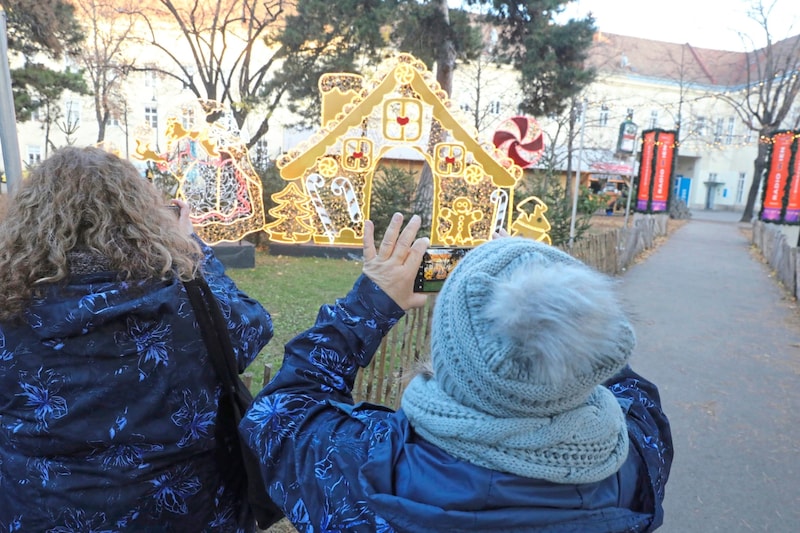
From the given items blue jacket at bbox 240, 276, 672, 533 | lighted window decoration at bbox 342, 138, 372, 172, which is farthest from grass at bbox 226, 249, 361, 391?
blue jacket at bbox 240, 276, 672, 533

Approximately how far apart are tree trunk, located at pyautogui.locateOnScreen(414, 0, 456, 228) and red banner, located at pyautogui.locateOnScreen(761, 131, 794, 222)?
38.9ft

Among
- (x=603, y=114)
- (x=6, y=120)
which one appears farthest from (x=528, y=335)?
(x=603, y=114)

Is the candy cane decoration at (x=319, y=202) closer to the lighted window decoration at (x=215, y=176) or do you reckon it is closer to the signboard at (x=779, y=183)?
the lighted window decoration at (x=215, y=176)

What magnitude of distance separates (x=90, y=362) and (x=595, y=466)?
1161mm

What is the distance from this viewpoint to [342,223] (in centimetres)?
968

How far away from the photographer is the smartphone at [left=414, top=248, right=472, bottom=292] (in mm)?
1438

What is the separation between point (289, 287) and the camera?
29.2 feet

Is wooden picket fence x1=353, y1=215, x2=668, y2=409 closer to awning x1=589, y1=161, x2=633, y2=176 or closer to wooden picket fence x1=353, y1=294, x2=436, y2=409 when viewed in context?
wooden picket fence x1=353, y1=294, x2=436, y2=409

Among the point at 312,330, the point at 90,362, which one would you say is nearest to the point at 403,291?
the point at 312,330

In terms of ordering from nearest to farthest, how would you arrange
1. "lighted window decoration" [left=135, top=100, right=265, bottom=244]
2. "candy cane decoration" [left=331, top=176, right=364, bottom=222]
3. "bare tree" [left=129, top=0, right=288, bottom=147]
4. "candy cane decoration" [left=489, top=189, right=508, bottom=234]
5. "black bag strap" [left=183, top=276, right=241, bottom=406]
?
"black bag strap" [left=183, top=276, right=241, bottom=406]
"candy cane decoration" [left=489, top=189, right=508, bottom=234]
"candy cane decoration" [left=331, top=176, right=364, bottom=222]
"lighted window decoration" [left=135, top=100, right=265, bottom=244]
"bare tree" [left=129, top=0, right=288, bottom=147]

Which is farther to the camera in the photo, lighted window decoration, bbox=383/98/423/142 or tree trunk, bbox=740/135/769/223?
tree trunk, bbox=740/135/769/223

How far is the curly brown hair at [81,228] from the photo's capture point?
4.20 ft

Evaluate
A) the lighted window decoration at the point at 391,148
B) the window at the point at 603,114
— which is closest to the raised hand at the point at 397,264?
the lighted window decoration at the point at 391,148

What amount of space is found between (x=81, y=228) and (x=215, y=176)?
857cm
